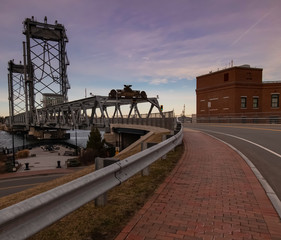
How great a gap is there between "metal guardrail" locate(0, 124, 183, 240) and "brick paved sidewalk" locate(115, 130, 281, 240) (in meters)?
0.71

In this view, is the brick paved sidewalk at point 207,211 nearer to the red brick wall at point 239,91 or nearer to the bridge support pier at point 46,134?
the red brick wall at point 239,91

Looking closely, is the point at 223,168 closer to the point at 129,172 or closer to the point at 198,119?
the point at 129,172

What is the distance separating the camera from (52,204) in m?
2.16

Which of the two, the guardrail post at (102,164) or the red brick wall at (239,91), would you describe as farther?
the red brick wall at (239,91)

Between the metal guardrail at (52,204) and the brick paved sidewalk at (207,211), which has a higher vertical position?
the metal guardrail at (52,204)

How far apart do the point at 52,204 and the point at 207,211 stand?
2.54m

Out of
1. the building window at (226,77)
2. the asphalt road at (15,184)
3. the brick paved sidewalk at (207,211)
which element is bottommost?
the asphalt road at (15,184)

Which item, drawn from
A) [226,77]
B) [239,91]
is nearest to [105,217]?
[239,91]

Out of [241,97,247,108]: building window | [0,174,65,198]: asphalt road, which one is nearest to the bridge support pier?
[0,174,65,198]: asphalt road

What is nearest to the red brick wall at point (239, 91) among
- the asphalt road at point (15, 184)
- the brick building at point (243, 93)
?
the brick building at point (243, 93)

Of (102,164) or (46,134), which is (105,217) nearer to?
(102,164)

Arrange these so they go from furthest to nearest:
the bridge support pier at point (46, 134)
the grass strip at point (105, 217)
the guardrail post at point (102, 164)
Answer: the bridge support pier at point (46, 134), the guardrail post at point (102, 164), the grass strip at point (105, 217)

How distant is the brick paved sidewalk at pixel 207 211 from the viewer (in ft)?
9.53

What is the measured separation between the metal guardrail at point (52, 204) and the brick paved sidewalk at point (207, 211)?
0.71 metres
